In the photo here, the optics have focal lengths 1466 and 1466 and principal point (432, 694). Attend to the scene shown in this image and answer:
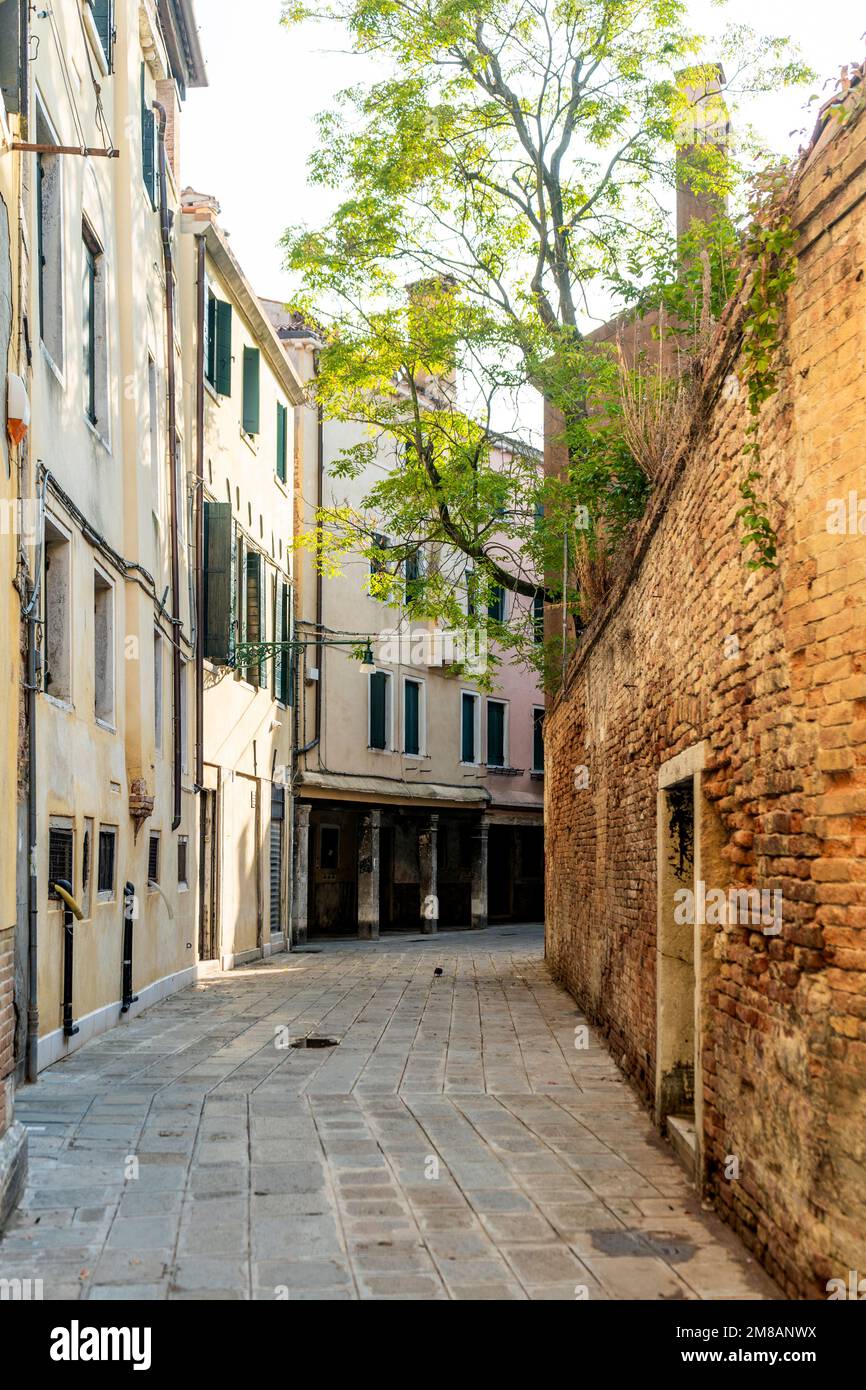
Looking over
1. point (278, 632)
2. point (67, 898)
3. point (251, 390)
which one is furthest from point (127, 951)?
point (251, 390)

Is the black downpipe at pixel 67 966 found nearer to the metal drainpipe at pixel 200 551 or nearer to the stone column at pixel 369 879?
the metal drainpipe at pixel 200 551

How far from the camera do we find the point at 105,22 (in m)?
13.2

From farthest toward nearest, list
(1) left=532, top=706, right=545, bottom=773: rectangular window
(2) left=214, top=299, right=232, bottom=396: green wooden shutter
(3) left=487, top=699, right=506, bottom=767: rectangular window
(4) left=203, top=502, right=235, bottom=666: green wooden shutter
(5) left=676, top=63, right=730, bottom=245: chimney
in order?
1. (1) left=532, top=706, right=545, bottom=773: rectangular window
2. (3) left=487, top=699, right=506, bottom=767: rectangular window
3. (2) left=214, top=299, right=232, bottom=396: green wooden shutter
4. (5) left=676, top=63, right=730, bottom=245: chimney
5. (4) left=203, top=502, right=235, bottom=666: green wooden shutter

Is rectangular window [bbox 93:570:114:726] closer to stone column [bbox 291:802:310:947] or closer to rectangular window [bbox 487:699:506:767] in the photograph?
stone column [bbox 291:802:310:947]

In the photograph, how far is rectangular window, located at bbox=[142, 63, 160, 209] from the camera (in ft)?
50.1

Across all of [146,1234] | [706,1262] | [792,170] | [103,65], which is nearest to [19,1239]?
[146,1234]

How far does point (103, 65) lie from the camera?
12773 millimetres

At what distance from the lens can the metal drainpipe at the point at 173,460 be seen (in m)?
16.0

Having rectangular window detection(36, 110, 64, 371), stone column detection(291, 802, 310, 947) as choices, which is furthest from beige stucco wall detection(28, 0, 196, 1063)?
stone column detection(291, 802, 310, 947)

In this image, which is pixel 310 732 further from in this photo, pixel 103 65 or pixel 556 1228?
pixel 556 1228

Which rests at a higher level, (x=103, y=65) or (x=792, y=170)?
(x=103, y=65)

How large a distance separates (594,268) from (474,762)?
16234 mm

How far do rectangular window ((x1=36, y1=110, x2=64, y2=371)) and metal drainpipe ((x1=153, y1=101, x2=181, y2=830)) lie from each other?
18.5ft

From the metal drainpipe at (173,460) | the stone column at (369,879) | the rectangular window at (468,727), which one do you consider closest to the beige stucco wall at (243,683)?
the metal drainpipe at (173,460)
